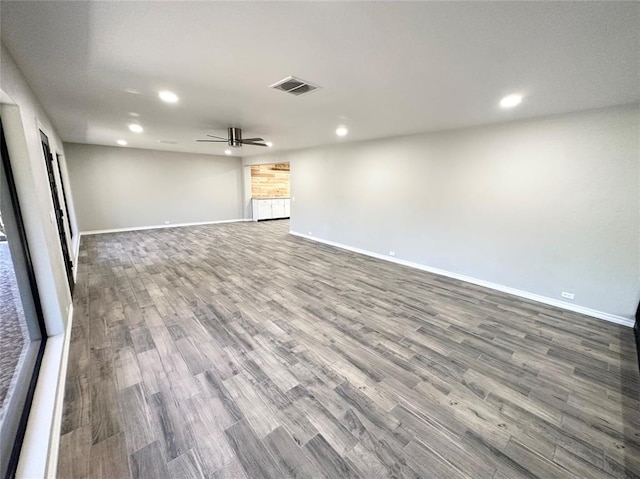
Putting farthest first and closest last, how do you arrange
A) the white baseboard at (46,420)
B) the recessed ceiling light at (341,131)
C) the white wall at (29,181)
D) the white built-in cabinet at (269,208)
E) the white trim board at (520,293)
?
the white built-in cabinet at (269,208) → the recessed ceiling light at (341,131) → the white trim board at (520,293) → the white wall at (29,181) → the white baseboard at (46,420)

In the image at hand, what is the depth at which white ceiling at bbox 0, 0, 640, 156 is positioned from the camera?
4.72 feet

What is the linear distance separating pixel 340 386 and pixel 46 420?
1856mm

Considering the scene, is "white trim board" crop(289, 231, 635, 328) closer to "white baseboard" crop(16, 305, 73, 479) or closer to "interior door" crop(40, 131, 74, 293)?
"white baseboard" crop(16, 305, 73, 479)

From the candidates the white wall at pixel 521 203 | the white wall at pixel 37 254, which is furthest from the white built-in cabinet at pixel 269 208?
the white wall at pixel 37 254

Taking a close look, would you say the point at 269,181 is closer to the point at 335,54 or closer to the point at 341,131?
the point at 341,131

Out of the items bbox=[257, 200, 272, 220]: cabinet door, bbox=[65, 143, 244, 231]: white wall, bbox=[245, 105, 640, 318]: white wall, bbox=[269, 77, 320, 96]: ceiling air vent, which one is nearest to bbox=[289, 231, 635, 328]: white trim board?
bbox=[245, 105, 640, 318]: white wall

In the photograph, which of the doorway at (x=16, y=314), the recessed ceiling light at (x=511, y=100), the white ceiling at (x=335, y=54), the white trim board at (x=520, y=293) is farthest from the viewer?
the white trim board at (x=520, y=293)

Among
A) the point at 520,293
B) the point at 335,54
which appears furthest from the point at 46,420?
the point at 520,293

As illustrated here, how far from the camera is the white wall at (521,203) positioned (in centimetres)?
300

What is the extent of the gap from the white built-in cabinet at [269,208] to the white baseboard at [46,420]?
8304mm

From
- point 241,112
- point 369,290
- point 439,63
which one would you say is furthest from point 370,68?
point 369,290

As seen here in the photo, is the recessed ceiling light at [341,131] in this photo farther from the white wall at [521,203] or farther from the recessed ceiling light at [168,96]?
the recessed ceiling light at [168,96]

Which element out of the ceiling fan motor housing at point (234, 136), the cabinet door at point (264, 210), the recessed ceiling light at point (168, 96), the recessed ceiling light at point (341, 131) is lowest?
the cabinet door at point (264, 210)

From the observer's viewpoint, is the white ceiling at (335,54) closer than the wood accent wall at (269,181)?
Yes
